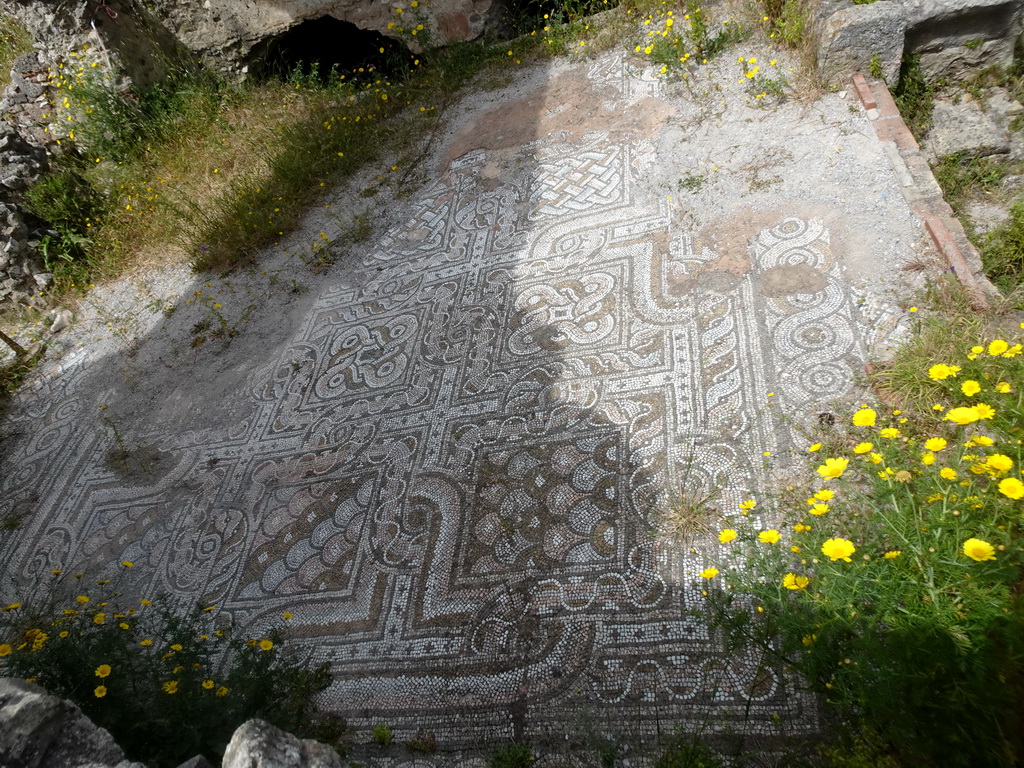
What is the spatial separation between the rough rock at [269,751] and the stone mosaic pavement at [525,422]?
2.73ft

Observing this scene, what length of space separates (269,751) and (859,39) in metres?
4.43

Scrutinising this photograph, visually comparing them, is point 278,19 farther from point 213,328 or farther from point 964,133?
point 964,133

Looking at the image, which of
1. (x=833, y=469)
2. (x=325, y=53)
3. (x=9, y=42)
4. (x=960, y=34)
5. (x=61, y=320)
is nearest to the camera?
(x=833, y=469)

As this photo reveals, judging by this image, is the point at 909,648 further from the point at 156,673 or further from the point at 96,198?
the point at 96,198

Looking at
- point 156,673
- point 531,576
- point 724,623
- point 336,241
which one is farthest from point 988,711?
point 336,241

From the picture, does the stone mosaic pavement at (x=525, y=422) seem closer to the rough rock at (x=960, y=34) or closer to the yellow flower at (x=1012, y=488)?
the rough rock at (x=960, y=34)

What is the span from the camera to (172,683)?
219 cm

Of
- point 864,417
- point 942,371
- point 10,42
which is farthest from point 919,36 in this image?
point 10,42

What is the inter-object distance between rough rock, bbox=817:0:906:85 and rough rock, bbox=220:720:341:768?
4288 mm

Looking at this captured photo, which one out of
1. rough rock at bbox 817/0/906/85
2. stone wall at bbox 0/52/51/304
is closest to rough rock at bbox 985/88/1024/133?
rough rock at bbox 817/0/906/85

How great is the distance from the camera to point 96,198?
5.94m

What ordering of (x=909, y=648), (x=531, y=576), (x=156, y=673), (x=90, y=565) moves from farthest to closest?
(x=90, y=565), (x=531, y=576), (x=156, y=673), (x=909, y=648)

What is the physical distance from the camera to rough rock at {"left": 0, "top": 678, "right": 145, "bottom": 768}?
4.76 feet

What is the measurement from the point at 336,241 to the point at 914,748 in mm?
4325
